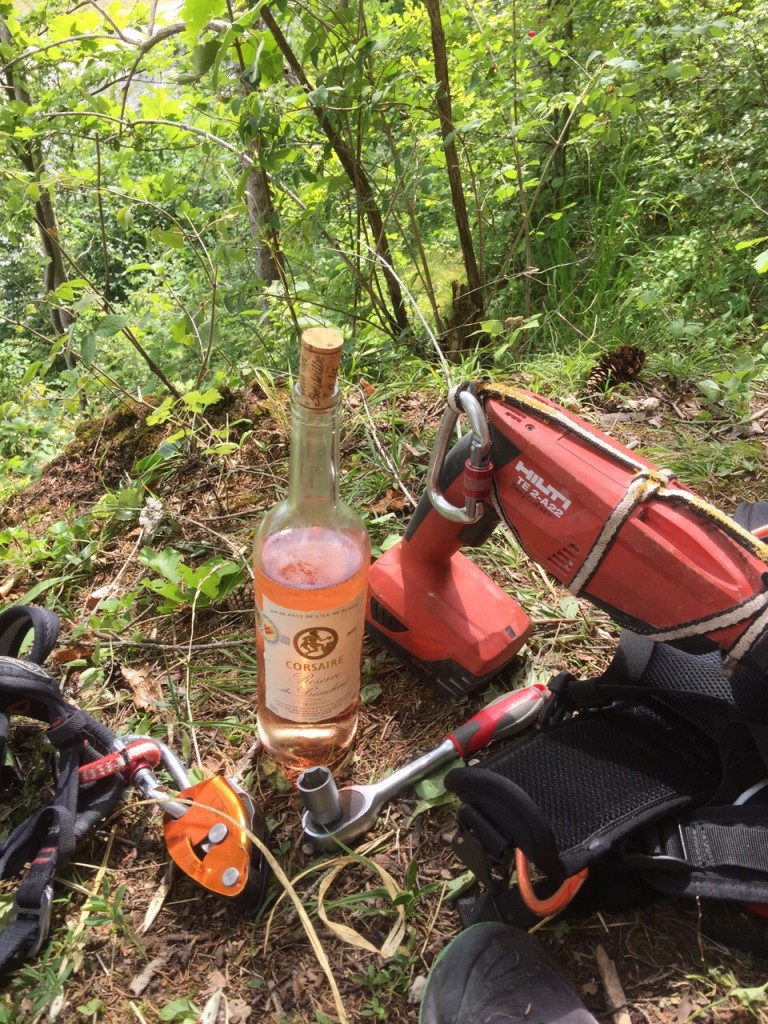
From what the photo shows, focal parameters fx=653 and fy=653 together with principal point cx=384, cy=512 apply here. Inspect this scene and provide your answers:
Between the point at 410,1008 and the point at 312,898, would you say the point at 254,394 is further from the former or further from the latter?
the point at 410,1008

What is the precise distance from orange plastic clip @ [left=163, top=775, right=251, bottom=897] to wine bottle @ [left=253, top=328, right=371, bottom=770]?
0.57 ft

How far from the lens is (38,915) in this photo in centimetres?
100

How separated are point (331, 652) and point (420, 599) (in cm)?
35

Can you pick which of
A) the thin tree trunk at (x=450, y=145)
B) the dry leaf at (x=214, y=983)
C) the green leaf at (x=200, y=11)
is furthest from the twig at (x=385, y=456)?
the dry leaf at (x=214, y=983)

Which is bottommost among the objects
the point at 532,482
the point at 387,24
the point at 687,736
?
the point at 687,736

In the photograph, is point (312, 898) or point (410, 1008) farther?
point (312, 898)

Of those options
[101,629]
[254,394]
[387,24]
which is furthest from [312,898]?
[387,24]

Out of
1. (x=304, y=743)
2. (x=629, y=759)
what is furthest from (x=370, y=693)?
(x=629, y=759)

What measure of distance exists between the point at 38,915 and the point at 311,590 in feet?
2.10

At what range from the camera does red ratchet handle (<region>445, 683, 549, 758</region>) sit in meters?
1.22

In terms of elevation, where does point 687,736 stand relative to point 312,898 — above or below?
above

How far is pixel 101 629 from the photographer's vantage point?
61.1 inches

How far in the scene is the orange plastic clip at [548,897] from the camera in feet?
3.04

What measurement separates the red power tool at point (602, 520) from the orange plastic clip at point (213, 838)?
62 centimetres
